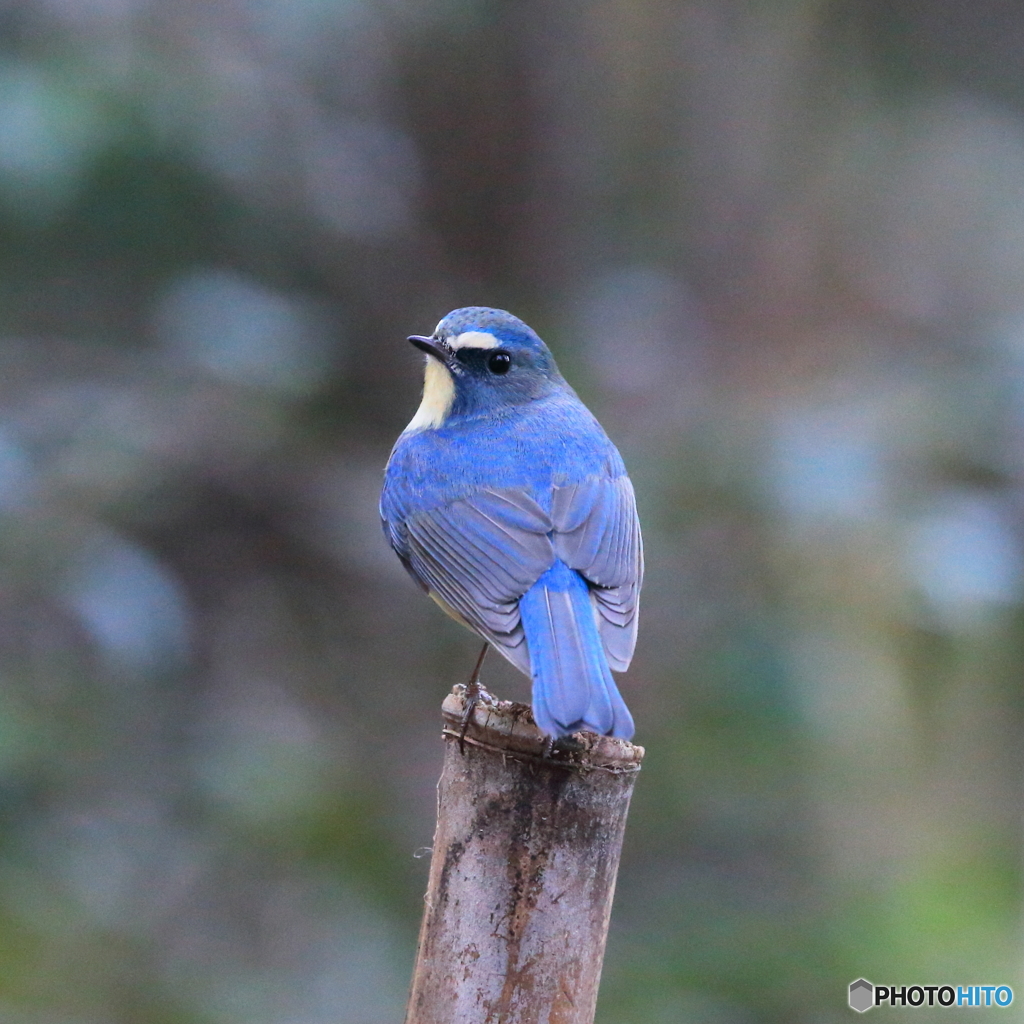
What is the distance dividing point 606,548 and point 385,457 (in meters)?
2.03

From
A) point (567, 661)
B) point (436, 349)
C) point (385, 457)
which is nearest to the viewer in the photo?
point (567, 661)

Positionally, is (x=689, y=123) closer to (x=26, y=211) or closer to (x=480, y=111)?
(x=480, y=111)

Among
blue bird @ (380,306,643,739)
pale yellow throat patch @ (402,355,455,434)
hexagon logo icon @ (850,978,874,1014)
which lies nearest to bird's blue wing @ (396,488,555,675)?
blue bird @ (380,306,643,739)

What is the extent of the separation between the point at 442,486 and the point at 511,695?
64.7 inches

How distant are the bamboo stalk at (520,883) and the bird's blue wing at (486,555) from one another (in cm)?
43

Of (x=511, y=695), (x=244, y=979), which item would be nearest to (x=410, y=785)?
(x=511, y=695)

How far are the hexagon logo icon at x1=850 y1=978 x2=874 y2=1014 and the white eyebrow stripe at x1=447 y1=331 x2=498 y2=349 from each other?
6.40 ft

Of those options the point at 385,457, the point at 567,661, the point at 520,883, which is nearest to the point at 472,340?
the point at 567,661

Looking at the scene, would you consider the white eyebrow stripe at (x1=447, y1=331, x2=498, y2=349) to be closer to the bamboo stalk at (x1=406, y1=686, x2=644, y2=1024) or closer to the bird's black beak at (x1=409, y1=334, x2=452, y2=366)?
the bird's black beak at (x1=409, y1=334, x2=452, y2=366)

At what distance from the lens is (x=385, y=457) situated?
4.89 m

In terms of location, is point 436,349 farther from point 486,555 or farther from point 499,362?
point 486,555

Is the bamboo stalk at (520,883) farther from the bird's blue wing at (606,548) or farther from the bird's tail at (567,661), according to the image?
the bird's blue wing at (606,548)

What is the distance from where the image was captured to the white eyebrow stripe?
354 centimetres

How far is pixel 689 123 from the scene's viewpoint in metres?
5.20
